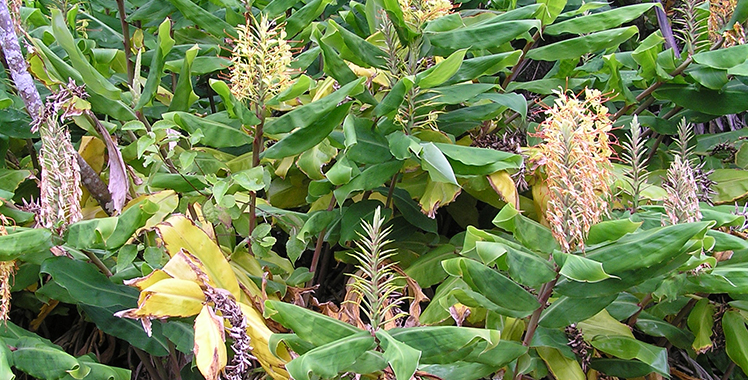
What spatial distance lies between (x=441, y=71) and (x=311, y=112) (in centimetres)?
24

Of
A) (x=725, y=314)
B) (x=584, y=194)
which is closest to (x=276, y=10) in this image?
(x=584, y=194)

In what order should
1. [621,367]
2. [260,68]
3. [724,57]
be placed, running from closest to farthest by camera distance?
[260,68], [621,367], [724,57]

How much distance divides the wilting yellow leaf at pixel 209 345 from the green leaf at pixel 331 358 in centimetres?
10

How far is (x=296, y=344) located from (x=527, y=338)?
397mm

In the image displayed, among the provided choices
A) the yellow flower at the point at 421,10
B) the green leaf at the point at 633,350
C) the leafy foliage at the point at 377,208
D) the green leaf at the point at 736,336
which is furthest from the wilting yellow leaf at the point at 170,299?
the green leaf at the point at 736,336

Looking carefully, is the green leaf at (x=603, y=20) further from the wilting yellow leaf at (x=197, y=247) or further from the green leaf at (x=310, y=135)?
the wilting yellow leaf at (x=197, y=247)

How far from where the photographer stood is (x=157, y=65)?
118cm

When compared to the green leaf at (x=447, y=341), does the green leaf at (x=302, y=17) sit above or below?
above

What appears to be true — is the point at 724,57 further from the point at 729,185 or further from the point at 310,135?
the point at 310,135

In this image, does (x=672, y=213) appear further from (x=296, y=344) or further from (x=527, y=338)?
(x=296, y=344)

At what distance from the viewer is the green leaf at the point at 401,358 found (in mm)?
767

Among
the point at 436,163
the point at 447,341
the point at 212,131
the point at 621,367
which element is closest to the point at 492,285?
the point at 447,341

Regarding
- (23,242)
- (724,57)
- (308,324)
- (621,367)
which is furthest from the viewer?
(724,57)

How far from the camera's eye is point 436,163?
1.07 meters
